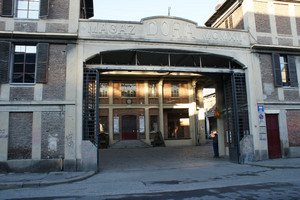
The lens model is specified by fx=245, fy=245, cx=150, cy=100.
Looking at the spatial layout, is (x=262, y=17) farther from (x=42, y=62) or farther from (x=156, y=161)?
(x=42, y=62)

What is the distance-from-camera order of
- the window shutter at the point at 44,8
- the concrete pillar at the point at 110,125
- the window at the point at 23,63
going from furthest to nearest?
the concrete pillar at the point at 110,125
the window shutter at the point at 44,8
the window at the point at 23,63

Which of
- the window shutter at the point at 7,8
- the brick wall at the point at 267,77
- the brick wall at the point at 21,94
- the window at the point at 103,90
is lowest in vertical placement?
the brick wall at the point at 21,94

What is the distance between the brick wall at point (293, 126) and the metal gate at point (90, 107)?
33.9 ft

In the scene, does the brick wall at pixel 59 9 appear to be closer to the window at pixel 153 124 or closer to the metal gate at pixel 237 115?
the metal gate at pixel 237 115

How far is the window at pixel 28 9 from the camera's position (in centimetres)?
1127

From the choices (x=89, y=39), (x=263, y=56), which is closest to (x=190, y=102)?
(x=263, y=56)

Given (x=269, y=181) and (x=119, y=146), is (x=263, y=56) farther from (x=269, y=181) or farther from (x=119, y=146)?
(x=119, y=146)

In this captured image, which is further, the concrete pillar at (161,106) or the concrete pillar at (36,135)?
the concrete pillar at (161,106)

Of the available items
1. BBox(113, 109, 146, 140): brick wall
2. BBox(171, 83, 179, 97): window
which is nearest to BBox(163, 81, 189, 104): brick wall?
BBox(171, 83, 179, 97): window

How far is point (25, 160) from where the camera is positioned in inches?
403

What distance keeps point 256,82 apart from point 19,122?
11805mm

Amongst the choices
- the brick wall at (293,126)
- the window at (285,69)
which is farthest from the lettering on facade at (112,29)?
A: the brick wall at (293,126)

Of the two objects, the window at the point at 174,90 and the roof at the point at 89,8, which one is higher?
the roof at the point at 89,8

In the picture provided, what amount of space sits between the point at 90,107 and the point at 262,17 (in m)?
10.7
